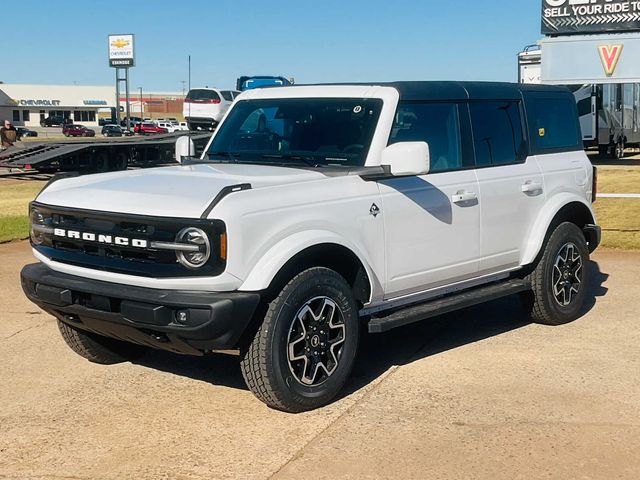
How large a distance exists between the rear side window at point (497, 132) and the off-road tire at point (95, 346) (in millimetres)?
2895

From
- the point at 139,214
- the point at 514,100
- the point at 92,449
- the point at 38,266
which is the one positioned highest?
the point at 514,100

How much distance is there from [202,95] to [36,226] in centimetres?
2776

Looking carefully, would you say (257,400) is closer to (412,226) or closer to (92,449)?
Answer: (92,449)

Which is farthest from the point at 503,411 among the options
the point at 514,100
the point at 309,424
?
the point at 514,100

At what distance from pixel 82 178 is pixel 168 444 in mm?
1957

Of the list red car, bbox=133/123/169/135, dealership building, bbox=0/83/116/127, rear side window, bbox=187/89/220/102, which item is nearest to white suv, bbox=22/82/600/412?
rear side window, bbox=187/89/220/102

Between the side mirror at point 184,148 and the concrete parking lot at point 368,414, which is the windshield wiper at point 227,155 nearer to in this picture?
the side mirror at point 184,148

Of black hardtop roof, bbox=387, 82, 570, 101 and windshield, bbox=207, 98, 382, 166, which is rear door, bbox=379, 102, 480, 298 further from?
windshield, bbox=207, 98, 382, 166

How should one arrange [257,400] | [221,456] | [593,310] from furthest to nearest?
1. [593,310]
2. [257,400]
3. [221,456]

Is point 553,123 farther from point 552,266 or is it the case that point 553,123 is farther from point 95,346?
point 95,346

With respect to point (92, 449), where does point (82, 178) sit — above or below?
above

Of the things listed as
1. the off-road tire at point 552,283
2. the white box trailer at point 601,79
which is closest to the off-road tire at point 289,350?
the off-road tire at point 552,283

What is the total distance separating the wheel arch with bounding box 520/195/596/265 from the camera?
21.8 ft

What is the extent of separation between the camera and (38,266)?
539cm
